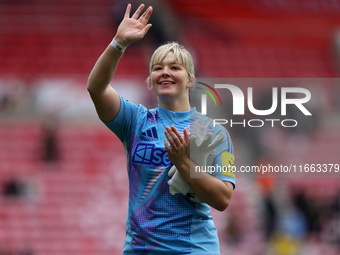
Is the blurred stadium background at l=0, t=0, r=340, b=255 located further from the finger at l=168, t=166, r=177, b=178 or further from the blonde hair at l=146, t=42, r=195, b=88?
the finger at l=168, t=166, r=177, b=178

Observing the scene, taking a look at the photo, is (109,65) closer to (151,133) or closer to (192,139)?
(151,133)

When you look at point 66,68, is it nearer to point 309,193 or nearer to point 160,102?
point 309,193

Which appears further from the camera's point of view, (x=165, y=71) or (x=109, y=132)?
(x=109, y=132)

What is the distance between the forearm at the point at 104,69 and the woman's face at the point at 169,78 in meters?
0.19

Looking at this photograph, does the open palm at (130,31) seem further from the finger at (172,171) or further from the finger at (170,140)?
the finger at (172,171)

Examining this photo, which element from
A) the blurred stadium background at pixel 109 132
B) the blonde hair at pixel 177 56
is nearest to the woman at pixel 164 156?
the blonde hair at pixel 177 56

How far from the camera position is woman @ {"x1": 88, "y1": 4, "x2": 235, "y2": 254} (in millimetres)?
2578

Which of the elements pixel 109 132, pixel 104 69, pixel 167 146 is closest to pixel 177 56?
pixel 104 69

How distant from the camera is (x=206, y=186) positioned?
2545 mm

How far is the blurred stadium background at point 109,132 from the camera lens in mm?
8867

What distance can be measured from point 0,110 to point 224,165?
7974 mm

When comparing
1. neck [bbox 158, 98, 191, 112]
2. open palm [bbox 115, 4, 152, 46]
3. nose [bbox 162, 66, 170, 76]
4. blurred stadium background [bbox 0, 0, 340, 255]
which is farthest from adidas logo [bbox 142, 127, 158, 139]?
blurred stadium background [bbox 0, 0, 340, 255]

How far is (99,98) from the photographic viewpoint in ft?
8.82

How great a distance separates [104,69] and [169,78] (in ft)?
0.92
